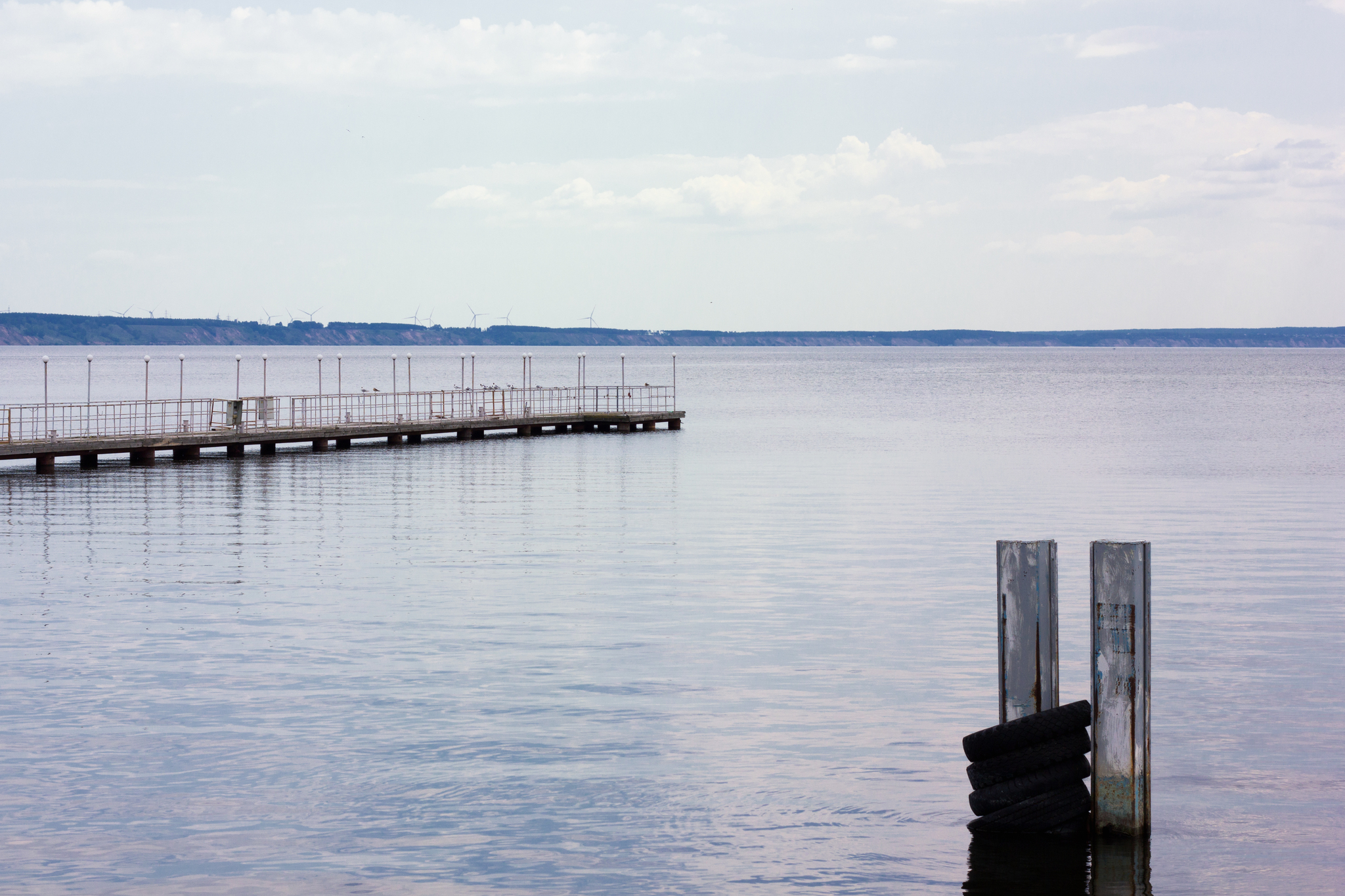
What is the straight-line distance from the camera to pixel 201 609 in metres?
23.3

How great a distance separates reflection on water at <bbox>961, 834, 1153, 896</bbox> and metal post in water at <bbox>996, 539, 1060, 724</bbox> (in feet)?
3.46

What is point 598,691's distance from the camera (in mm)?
17844

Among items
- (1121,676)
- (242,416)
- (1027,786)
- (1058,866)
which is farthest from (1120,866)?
(242,416)

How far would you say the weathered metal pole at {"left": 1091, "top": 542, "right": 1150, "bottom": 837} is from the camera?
1123 cm

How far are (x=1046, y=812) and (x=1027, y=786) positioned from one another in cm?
25

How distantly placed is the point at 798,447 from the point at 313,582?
48754 millimetres

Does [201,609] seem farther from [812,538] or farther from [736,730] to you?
[812,538]

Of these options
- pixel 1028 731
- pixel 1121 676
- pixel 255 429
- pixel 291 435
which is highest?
pixel 255 429

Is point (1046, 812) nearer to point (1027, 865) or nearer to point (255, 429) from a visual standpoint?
point (1027, 865)

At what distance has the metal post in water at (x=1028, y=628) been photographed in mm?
12109

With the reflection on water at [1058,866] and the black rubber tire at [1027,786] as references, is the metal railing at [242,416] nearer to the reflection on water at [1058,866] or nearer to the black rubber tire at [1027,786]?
the black rubber tire at [1027,786]

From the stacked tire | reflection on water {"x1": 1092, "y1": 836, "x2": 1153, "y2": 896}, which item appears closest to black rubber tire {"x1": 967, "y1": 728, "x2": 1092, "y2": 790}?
the stacked tire

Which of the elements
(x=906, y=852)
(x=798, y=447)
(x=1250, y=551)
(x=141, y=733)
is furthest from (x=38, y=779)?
(x=798, y=447)

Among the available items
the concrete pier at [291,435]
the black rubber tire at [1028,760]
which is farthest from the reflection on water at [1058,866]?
the concrete pier at [291,435]
